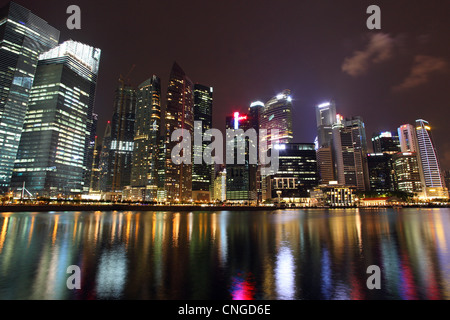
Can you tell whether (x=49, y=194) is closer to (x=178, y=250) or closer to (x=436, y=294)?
(x=178, y=250)

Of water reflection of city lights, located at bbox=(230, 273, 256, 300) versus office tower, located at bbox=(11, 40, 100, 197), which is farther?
office tower, located at bbox=(11, 40, 100, 197)

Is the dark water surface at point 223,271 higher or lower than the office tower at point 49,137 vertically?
lower

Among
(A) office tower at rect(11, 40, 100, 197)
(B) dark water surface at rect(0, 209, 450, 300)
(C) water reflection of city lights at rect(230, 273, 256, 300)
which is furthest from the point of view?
(A) office tower at rect(11, 40, 100, 197)

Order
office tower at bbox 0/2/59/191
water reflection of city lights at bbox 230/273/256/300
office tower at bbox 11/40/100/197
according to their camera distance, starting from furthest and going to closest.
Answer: office tower at bbox 0/2/59/191 → office tower at bbox 11/40/100/197 → water reflection of city lights at bbox 230/273/256/300

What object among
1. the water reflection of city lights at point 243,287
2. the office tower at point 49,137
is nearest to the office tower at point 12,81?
the office tower at point 49,137

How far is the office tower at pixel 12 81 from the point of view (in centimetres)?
18088

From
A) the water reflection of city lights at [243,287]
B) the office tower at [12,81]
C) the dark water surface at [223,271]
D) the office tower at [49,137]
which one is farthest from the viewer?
the office tower at [12,81]

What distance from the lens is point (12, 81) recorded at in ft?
614

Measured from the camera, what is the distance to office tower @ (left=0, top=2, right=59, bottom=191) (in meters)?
181

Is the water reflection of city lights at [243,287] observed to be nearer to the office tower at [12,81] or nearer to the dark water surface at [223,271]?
the dark water surface at [223,271]

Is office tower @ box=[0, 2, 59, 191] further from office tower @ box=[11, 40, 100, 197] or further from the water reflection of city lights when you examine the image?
the water reflection of city lights

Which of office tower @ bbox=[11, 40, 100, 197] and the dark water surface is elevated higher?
office tower @ bbox=[11, 40, 100, 197]

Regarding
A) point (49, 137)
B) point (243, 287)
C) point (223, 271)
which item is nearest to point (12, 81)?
point (49, 137)

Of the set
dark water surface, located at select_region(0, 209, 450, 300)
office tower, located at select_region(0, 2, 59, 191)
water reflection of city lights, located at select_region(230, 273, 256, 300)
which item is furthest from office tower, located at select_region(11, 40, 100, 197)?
water reflection of city lights, located at select_region(230, 273, 256, 300)
